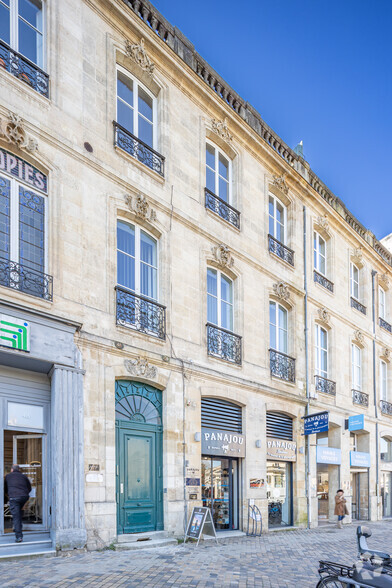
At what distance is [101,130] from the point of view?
12.8 m

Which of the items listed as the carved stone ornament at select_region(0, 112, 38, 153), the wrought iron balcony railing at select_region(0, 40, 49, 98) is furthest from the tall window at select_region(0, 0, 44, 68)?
the carved stone ornament at select_region(0, 112, 38, 153)

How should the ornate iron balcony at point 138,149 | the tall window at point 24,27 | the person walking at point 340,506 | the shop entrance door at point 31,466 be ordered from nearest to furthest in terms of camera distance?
the shop entrance door at point 31,466, the tall window at point 24,27, the ornate iron balcony at point 138,149, the person walking at point 340,506

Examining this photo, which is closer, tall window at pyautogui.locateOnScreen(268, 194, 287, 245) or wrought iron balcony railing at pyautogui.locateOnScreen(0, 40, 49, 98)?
wrought iron balcony railing at pyautogui.locateOnScreen(0, 40, 49, 98)

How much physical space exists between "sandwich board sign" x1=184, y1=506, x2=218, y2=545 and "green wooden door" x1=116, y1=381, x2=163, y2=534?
65 centimetres

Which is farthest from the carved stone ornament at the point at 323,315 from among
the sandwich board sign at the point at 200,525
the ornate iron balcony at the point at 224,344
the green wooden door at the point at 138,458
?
the sandwich board sign at the point at 200,525

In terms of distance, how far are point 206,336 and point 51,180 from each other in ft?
18.6

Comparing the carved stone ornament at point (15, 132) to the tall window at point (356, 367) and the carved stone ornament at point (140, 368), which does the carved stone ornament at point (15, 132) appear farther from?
the tall window at point (356, 367)

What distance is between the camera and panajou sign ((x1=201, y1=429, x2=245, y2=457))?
1459 cm

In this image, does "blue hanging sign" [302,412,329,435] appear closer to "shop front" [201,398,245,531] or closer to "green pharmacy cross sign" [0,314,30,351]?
"shop front" [201,398,245,531]

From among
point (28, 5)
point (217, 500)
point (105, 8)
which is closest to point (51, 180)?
point (28, 5)

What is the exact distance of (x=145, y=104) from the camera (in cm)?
1478

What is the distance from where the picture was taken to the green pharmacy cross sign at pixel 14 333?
9.77 meters

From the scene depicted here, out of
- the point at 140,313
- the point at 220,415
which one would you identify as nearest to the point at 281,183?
the point at 220,415

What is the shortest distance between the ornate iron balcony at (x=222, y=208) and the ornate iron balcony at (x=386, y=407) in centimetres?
1288
